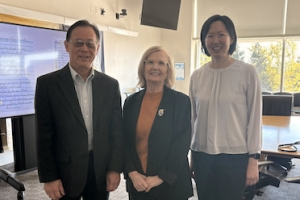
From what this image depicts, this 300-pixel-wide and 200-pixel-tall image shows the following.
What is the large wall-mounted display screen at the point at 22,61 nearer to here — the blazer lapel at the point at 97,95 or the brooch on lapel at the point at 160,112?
the blazer lapel at the point at 97,95

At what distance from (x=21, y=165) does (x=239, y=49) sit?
16.2ft

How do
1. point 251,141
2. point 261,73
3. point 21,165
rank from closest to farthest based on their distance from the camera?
point 251,141
point 21,165
point 261,73

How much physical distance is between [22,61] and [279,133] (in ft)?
9.38

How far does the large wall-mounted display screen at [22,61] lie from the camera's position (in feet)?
9.06

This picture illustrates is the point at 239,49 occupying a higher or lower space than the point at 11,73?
higher

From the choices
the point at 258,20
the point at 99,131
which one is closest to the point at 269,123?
the point at 99,131

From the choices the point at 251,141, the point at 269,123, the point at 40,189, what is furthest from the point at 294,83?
the point at 40,189

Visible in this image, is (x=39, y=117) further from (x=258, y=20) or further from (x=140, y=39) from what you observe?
(x=258, y=20)

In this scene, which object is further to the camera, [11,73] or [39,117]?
[11,73]

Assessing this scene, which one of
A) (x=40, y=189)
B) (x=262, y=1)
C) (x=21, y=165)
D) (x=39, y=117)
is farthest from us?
(x=262, y=1)

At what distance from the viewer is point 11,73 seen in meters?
2.82

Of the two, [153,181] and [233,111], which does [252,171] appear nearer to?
[233,111]

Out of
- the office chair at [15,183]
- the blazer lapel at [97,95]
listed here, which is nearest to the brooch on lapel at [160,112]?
the blazer lapel at [97,95]

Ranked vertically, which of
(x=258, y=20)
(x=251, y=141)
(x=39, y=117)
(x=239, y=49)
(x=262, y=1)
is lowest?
(x=251, y=141)
